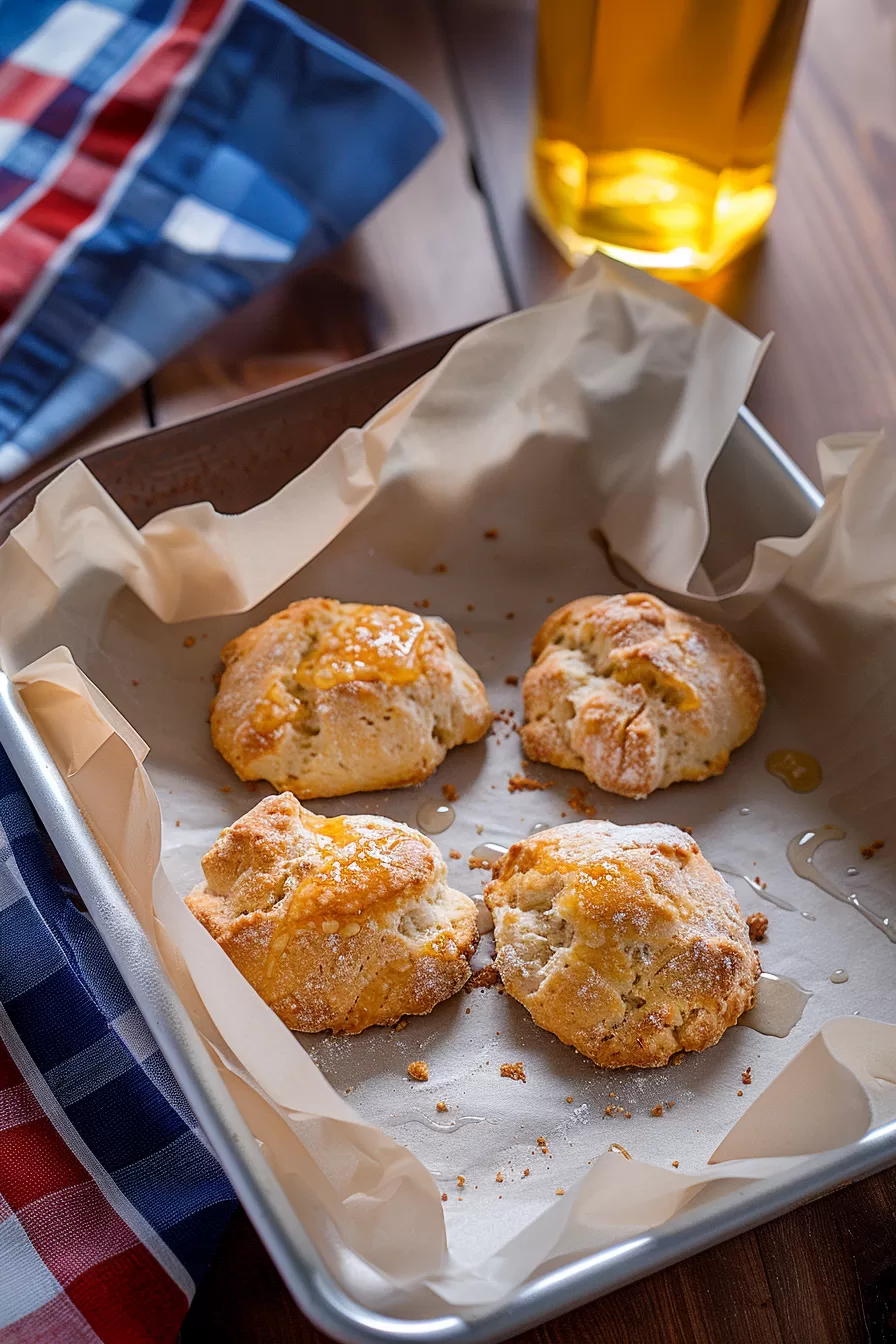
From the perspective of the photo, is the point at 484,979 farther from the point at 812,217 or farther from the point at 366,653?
the point at 812,217

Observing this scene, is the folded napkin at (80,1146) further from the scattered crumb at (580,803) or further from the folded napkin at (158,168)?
the folded napkin at (158,168)

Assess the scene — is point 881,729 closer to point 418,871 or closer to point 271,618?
point 418,871

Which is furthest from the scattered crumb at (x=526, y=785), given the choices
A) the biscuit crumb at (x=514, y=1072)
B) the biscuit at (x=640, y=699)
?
the biscuit crumb at (x=514, y=1072)

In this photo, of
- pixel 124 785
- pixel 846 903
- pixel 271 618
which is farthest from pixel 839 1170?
pixel 271 618

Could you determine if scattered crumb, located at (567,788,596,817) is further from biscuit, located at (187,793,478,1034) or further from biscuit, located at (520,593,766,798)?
biscuit, located at (187,793,478,1034)

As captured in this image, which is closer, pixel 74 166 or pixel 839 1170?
pixel 839 1170

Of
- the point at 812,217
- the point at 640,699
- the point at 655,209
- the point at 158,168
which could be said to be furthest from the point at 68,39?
the point at 640,699
